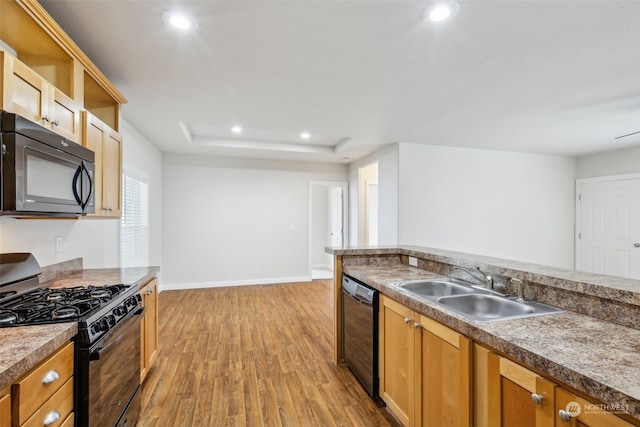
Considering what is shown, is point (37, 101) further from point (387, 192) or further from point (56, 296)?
point (387, 192)

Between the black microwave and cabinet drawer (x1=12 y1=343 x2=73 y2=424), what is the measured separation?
2.24ft

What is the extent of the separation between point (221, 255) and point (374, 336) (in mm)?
4081

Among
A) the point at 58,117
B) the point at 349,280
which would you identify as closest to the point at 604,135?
the point at 349,280

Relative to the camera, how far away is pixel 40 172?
145cm

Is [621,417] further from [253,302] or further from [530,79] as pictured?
[253,302]

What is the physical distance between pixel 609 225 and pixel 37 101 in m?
7.44

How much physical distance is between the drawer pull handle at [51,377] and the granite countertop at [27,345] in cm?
7

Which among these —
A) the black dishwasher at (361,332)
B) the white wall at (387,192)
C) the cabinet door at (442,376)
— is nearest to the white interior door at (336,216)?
the white wall at (387,192)

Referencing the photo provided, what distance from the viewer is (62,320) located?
4.12ft

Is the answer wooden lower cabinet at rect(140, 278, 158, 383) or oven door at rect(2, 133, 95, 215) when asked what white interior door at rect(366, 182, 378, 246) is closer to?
wooden lower cabinet at rect(140, 278, 158, 383)

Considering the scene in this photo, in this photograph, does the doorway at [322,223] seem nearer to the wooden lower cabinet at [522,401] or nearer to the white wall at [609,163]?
the white wall at [609,163]

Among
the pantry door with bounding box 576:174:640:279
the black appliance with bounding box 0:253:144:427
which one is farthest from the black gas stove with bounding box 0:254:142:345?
the pantry door with bounding box 576:174:640:279

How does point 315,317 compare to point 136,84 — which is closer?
point 136,84

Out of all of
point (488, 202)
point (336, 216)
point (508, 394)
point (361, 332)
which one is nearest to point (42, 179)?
point (361, 332)
